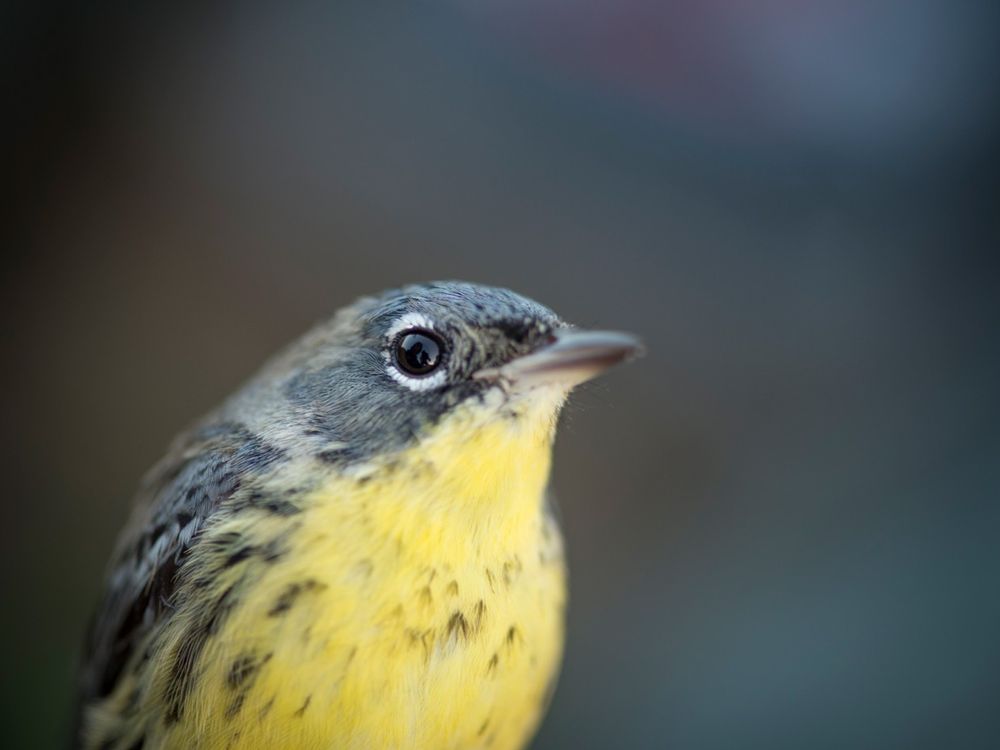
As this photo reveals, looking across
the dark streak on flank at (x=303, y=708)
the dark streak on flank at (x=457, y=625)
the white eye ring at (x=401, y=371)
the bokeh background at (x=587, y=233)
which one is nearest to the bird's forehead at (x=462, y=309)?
the white eye ring at (x=401, y=371)

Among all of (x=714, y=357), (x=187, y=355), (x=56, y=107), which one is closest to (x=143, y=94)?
(x=56, y=107)

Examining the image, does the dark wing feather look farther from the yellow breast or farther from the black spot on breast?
the black spot on breast

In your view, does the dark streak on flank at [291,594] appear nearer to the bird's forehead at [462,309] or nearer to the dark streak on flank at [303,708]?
the dark streak on flank at [303,708]

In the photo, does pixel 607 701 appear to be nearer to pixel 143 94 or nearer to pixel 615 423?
pixel 615 423

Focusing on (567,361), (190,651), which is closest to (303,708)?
(190,651)

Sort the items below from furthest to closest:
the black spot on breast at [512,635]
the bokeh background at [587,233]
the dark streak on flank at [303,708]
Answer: the bokeh background at [587,233] < the black spot on breast at [512,635] < the dark streak on flank at [303,708]

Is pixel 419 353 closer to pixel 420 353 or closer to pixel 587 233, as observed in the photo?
pixel 420 353

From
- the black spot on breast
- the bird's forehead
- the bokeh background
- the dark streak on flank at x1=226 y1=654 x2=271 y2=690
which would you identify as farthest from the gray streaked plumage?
the bokeh background
